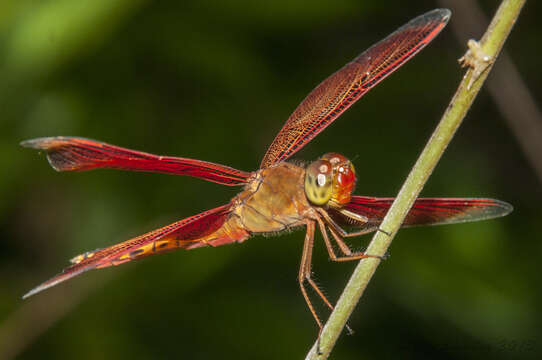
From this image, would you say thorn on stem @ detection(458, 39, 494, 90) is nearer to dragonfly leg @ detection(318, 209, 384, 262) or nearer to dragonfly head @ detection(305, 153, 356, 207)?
dragonfly head @ detection(305, 153, 356, 207)

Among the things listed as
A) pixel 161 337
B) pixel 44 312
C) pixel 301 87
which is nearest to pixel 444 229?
pixel 301 87

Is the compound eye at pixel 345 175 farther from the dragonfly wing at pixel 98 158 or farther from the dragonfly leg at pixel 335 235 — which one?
the dragonfly wing at pixel 98 158

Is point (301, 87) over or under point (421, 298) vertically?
over

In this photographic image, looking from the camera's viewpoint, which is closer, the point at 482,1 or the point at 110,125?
the point at 110,125

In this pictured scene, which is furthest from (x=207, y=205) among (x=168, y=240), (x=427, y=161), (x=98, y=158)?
(x=427, y=161)

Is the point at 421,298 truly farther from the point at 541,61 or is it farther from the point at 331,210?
the point at 541,61

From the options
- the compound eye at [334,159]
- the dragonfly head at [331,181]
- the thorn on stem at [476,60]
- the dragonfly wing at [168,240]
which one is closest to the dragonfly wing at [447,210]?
the dragonfly head at [331,181]

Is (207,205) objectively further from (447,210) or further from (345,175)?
(447,210)
